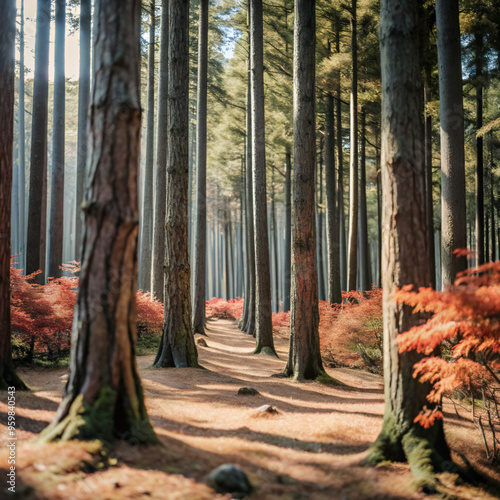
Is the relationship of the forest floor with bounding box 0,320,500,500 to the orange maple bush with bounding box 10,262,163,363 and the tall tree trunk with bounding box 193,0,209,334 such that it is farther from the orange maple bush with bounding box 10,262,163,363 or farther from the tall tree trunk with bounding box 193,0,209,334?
the tall tree trunk with bounding box 193,0,209,334

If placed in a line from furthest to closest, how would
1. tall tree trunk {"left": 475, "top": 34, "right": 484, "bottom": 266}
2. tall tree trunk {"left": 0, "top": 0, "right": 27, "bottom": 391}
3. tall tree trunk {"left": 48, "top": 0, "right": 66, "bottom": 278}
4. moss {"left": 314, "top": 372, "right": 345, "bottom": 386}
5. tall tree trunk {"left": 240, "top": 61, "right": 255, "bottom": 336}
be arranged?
tall tree trunk {"left": 240, "top": 61, "right": 255, "bottom": 336}
tall tree trunk {"left": 475, "top": 34, "right": 484, "bottom": 266}
tall tree trunk {"left": 48, "top": 0, "right": 66, "bottom": 278}
moss {"left": 314, "top": 372, "right": 345, "bottom": 386}
tall tree trunk {"left": 0, "top": 0, "right": 27, "bottom": 391}

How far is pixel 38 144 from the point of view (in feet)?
37.7

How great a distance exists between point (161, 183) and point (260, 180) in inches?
128

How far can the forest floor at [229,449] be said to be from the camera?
2.91 m

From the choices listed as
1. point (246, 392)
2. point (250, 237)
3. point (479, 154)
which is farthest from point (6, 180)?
point (479, 154)

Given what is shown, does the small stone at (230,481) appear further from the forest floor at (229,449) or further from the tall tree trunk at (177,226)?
the tall tree trunk at (177,226)

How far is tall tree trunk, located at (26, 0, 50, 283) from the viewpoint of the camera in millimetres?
11102

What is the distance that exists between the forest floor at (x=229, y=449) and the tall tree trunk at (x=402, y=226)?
0.36 metres

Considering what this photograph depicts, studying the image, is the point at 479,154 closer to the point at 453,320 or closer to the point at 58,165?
the point at 453,320

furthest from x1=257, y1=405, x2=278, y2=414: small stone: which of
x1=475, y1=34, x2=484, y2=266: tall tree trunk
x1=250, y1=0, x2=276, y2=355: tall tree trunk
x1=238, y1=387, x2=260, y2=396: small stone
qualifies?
x1=475, y1=34, x2=484, y2=266: tall tree trunk

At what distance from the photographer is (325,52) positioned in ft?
53.0

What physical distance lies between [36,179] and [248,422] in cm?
951

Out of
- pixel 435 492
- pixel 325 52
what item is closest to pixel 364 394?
pixel 435 492

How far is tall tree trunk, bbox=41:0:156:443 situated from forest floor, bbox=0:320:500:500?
1.09 ft
